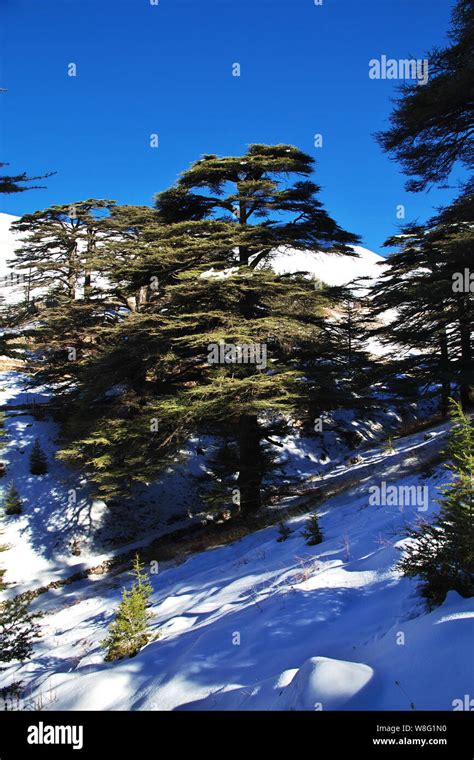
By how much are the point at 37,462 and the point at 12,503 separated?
221 centimetres

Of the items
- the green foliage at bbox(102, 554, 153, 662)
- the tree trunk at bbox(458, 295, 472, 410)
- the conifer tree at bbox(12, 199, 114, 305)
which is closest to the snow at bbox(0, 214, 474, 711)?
the green foliage at bbox(102, 554, 153, 662)

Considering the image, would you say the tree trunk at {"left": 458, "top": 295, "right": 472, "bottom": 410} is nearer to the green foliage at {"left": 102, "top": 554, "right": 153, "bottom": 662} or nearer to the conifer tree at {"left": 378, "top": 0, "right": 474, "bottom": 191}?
the conifer tree at {"left": 378, "top": 0, "right": 474, "bottom": 191}

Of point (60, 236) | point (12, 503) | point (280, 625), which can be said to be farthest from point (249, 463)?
point (60, 236)

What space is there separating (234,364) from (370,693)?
9582 mm

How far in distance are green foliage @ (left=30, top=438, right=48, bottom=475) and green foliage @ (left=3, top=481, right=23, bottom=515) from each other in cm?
134

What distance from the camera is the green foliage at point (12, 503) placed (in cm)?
1488

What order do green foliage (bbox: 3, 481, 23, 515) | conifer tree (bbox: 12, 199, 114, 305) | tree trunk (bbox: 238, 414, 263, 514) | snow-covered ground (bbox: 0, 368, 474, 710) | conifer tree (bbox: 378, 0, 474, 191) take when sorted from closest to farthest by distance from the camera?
1. snow-covered ground (bbox: 0, 368, 474, 710)
2. conifer tree (bbox: 378, 0, 474, 191)
3. tree trunk (bbox: 238, 414, 263, 514)
4. green foliage (bbox: 3, 481, 23, 515)
5. conifer tree (bbox: 12, 199, 114, 305)

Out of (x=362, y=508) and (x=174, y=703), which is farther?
(x=362, y=508)

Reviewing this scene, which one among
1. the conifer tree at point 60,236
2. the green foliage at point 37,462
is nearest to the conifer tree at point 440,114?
the green foliage at point 37,462

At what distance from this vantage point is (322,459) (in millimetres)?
22016

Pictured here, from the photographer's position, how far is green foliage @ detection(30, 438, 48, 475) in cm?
1680

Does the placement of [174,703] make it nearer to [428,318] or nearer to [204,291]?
[204,291]
